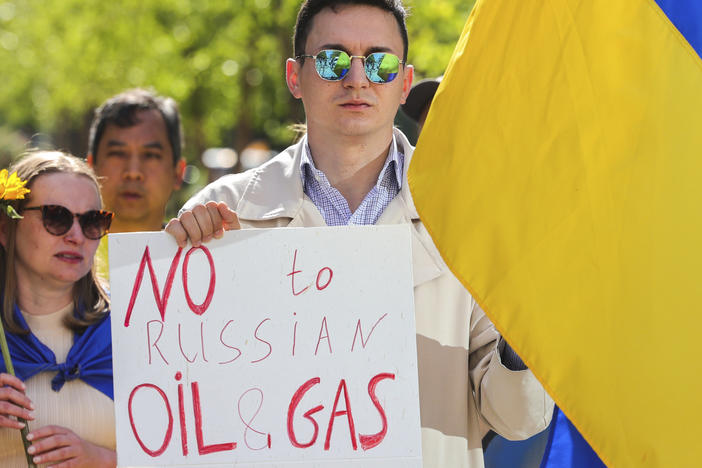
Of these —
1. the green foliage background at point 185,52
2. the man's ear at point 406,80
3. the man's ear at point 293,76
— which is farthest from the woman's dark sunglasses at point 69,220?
the green foliage background at point 185,52

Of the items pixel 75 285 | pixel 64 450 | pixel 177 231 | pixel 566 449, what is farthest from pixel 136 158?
pixel 566 449

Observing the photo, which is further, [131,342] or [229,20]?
[229,20]

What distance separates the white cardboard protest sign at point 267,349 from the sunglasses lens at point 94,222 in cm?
83

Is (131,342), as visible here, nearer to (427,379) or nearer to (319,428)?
(319,428)

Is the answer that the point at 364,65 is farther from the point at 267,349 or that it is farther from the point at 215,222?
the point at 267,349

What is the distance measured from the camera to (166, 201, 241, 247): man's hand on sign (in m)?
2.38

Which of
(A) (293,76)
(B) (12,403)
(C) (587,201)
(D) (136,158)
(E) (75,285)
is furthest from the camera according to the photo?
(D) (136,158)

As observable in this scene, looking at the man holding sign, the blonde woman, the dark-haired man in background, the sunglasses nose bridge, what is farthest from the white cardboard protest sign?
the dark-haired man in background

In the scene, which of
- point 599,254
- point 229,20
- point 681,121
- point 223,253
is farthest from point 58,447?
point 229,20

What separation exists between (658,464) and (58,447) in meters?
1.70

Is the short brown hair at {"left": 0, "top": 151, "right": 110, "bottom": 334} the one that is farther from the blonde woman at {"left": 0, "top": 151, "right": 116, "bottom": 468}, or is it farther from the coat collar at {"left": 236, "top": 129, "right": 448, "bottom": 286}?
the coat collar at {"left": 236, "top": 129, "right": 448, "bottom": 286}

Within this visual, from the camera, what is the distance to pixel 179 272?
240 cm

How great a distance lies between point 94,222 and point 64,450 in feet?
2.46

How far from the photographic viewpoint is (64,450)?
285cm
